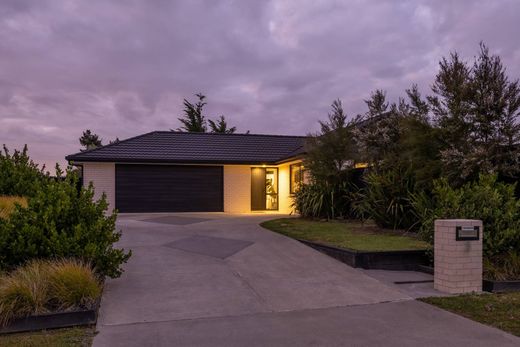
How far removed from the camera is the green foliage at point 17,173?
11367mm

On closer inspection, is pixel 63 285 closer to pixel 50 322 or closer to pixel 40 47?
pixel 50 322

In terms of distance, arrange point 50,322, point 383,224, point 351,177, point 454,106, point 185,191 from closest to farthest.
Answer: point 50,322 < point 454,106 < point 383,224 < point 351,177 < point 185,191

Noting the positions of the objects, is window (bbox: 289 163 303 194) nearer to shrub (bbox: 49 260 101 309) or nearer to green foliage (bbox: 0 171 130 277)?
green foliage (bbox: 0 171 130 277)

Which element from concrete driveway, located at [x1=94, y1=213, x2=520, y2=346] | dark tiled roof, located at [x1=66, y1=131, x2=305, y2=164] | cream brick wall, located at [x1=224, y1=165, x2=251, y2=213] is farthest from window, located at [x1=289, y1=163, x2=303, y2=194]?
concrete driveway, located at [x1=94, y1=213, x2=520, y2=346]

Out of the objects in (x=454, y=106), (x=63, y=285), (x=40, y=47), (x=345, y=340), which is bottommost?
(x=345, y=340)

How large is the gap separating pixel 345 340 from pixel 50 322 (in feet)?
10.2

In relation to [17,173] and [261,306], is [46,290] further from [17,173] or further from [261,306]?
[17,173]

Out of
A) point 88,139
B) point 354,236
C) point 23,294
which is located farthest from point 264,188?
point 88,139

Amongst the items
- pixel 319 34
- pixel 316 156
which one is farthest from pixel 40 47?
pixel 316 156

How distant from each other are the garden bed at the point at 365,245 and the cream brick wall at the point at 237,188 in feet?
26.2

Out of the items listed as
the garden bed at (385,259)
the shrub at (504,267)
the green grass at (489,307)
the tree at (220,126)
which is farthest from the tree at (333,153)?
the tree at (220,126)

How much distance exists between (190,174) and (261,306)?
1417 centimetres

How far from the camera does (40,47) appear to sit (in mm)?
12453

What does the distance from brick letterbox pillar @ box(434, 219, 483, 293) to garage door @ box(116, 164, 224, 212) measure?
13.8 meters
